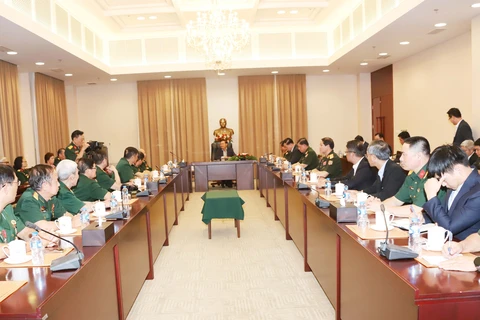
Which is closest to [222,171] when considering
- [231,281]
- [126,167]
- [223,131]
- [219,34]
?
[223,131]

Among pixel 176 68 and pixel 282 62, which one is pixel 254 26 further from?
pixel 176 68

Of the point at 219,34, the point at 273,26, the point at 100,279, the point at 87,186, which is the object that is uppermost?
the point at 273,26

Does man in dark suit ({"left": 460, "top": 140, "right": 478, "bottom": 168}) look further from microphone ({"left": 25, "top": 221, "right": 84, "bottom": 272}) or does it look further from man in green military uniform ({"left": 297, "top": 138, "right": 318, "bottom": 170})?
microphone ({"left": 25, "top": 221, "right": 84, "bottom": 272})

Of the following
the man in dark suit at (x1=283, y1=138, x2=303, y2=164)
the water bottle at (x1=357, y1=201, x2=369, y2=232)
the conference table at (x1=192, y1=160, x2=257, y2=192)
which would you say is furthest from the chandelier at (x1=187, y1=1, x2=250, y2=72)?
the water bottle at (x1=357, y1=201, x2=369, y2=232)

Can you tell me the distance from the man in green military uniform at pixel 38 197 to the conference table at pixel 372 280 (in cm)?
176

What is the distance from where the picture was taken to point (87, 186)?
13.2 feet

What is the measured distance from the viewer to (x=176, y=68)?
966cm

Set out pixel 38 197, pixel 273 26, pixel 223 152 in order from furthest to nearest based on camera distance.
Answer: pixel 223 152 < pixel 273 26 < pixel 38 197

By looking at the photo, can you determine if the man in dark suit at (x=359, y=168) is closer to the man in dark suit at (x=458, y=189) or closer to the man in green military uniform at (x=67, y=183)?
the man in dark suit at (x=458, y=189)

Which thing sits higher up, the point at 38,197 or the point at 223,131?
the point at 223,131

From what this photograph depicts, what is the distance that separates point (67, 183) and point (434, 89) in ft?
22.3

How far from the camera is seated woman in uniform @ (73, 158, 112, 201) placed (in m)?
4.03

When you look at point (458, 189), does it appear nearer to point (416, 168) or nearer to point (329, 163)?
point (416, 168)

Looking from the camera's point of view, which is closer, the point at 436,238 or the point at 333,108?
the point at 436,238
